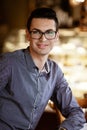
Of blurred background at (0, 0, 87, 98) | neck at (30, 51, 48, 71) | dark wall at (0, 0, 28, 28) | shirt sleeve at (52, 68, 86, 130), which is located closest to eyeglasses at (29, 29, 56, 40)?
neck at (30, 51, 48, 71)

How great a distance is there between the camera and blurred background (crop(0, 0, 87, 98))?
4.60 metres

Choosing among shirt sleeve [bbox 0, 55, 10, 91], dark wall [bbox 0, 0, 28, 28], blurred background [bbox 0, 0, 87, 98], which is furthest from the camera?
dark wall [bbox 0, 0, 28, 28]

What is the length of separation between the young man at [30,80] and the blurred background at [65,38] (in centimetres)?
137

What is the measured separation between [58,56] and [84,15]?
1559 millimetres

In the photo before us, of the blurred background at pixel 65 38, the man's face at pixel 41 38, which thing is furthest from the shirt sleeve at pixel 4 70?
the blurred background at pixel 65 38

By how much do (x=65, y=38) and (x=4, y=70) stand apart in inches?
175

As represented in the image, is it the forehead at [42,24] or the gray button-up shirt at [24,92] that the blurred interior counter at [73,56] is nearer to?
the gray button-up shirt at [24,92]

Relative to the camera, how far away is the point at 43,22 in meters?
1.93

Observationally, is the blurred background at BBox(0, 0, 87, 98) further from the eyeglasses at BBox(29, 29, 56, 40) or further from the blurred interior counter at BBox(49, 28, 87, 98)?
the eyeglasses at BBox(29, 29, 56, 40)

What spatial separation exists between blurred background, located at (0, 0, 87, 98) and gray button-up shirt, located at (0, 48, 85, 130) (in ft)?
4.32

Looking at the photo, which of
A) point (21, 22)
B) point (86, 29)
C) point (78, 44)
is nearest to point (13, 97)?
point (78, 44)

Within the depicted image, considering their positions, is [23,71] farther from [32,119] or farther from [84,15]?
[84,15]

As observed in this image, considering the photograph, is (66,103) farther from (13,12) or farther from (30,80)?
(13,12)

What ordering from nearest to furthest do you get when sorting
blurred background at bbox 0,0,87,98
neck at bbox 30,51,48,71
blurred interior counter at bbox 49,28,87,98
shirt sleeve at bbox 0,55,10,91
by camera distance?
1. shirt sleeve at bbox 0,55,10,91
2. neck at bbox 30,51,48,71
3. blurred interior counter at bbox 49,28,87,98
4. blurred background at bbox 0,0,87,98
